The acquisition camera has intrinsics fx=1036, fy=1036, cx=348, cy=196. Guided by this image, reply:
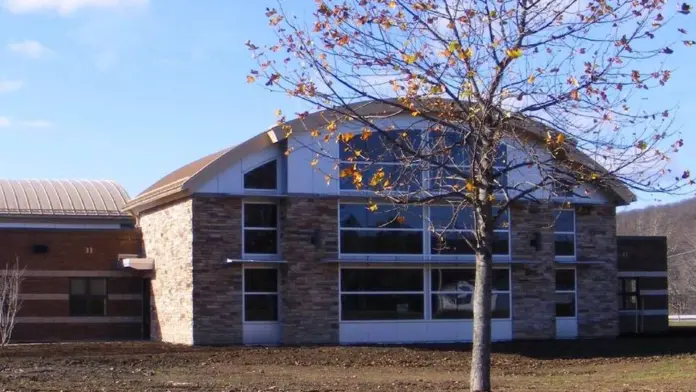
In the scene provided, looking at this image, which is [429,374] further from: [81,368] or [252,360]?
[81,368]

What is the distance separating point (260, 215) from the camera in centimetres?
2978

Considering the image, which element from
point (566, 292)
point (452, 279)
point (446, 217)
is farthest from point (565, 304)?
point (446, 217)

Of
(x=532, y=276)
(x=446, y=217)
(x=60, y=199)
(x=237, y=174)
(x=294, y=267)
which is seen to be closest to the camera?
(x=237, y=174)

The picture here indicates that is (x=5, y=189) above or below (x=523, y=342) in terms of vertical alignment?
above

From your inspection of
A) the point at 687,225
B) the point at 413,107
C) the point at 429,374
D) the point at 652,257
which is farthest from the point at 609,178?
the point at 687,225

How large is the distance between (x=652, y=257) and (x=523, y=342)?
29.6 feet

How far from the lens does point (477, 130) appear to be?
1297cm

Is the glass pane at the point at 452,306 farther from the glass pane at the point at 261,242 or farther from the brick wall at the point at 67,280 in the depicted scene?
the brick wall at the point at 67,280

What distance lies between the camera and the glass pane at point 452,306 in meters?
30.9

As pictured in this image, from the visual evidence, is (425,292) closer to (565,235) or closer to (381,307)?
(381,307)

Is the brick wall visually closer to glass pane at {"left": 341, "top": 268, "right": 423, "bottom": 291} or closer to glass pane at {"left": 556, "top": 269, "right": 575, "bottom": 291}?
glass pane at {"left": 341, "top": 268, "right": 423, "bottom": 291}

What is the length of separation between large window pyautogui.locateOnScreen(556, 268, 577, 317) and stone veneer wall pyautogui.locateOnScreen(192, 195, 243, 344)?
10282 millimetres

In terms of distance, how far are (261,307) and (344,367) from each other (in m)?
6.37

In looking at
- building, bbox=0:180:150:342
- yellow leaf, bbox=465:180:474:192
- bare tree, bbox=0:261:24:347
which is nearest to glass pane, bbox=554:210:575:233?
building, bbox=0:180:150:342
